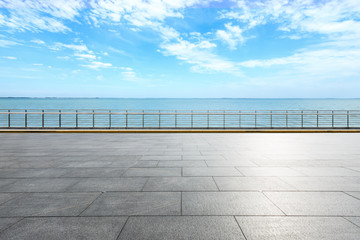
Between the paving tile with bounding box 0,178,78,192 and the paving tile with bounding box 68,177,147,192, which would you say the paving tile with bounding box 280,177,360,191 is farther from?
the paving tile with bounding box 0,178,78,192

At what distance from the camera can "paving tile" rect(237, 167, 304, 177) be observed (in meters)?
4.80

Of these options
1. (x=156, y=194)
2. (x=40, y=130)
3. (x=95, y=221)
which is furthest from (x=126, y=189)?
(x=40, y=130)

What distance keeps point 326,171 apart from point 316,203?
2.13 m

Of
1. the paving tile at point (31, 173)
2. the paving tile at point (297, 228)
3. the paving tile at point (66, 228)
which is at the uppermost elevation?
the paving tile at point (31, 173)

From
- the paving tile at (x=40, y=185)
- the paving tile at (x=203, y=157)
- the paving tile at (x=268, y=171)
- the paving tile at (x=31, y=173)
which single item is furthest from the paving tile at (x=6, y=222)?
the paving tile at (x=203, y=157)

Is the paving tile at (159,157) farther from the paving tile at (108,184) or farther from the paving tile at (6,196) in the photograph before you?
the paving tile at (6,196)

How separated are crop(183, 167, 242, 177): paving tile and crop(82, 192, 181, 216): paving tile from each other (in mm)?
1180

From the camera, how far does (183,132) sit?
522 inches

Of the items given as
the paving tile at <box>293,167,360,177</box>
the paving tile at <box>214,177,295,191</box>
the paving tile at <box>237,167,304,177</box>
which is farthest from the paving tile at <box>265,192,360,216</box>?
the paving tile at <box>293,167,360,177</box>

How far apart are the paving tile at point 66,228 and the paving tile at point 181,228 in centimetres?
17

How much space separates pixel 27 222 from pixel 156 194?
168 cm

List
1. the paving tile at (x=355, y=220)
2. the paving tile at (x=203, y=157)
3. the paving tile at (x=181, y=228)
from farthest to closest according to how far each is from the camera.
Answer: the paving tile at (x=203, y=157) → the paving tile at (x=355, y=220) → the paving tile at (x=181, y=228)

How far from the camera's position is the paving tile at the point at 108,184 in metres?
3.90

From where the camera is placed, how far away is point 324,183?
166 inches
